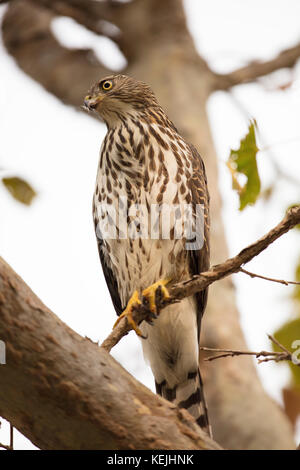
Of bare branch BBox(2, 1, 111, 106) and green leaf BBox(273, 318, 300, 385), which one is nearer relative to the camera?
green leaf BBox(273, 318, 300, 385)

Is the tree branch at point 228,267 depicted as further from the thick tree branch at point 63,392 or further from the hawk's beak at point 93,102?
the hawk's beak at point 93,102

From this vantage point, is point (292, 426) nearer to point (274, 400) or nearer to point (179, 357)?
point (274, 400)

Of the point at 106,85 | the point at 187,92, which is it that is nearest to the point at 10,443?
the point at 106,85

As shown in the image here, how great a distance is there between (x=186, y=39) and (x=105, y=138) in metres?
2.79

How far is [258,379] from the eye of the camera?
531 centimetres

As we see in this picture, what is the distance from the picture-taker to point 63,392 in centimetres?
241

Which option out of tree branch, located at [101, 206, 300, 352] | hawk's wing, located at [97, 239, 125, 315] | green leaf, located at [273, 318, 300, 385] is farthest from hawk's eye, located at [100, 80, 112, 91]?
green leaf, located at [273, 318, 300, 385]

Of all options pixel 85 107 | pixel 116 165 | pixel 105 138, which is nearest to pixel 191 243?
pixel 116 165

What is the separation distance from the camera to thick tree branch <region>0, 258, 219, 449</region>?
2.37 metres

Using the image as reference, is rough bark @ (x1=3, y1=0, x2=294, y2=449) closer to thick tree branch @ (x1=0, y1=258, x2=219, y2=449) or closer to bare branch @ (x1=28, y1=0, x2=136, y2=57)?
bare branch @ (x1=28, y1=0, x2=136, y2=57)

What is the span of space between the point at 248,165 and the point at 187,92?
3.50 meters

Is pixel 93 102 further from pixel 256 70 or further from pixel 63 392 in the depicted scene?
pixel 256 70

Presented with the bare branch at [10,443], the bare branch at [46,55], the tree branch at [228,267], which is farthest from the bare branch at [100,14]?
the bare branch at [10,443]

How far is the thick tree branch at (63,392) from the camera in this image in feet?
7.77
